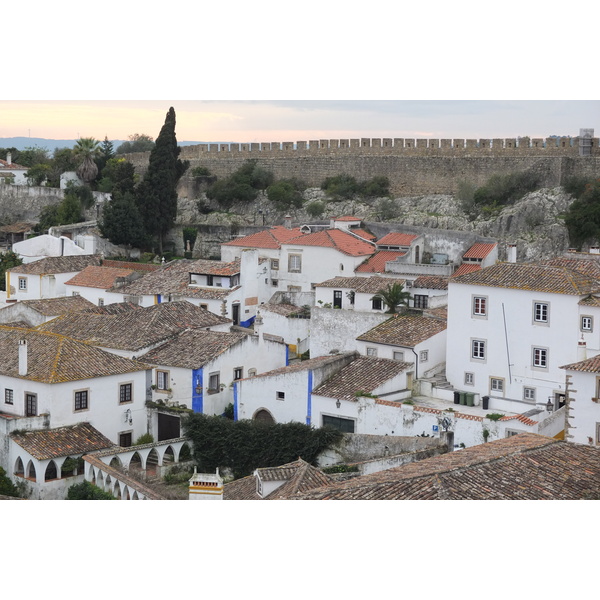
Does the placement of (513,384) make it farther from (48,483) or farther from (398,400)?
(48,483)

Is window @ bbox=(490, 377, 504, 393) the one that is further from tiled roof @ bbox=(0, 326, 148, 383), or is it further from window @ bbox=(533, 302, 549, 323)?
tiled roof @ bbox=(0, 326, 148, 383)

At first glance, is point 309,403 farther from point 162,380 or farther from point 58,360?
point 58,360

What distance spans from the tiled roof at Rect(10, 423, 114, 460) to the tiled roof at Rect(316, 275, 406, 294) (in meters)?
8.38

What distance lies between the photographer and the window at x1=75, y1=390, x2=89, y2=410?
2023 centimetres

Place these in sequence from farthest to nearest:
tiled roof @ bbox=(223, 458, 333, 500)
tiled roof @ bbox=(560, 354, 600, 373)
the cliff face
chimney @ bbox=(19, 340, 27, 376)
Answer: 1. the cliff face
2. chimney @ bbox=(19, 340, 27, 376)
3. tiled roof @ bbox=(560, 354, 600, 373)
4. tiled roof @ bbox=(223, 458, 333, 500)

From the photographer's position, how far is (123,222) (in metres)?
35.4

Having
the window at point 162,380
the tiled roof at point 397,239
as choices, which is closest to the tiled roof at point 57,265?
the tiled roof at point 397,239

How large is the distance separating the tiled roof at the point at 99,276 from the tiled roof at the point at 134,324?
460 cm

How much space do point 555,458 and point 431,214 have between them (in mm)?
21860

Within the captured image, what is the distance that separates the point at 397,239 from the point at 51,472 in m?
14.0

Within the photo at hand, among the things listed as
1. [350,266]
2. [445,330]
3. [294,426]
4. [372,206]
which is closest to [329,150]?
[372,206]

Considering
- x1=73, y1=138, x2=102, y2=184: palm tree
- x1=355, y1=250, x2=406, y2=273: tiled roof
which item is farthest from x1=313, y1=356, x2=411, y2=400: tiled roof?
x1=73, y1=138, x2=102, y2=184: palm tree

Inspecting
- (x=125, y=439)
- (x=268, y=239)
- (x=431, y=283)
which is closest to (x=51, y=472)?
(x=125, y=439)

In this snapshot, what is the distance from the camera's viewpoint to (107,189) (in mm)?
40969
